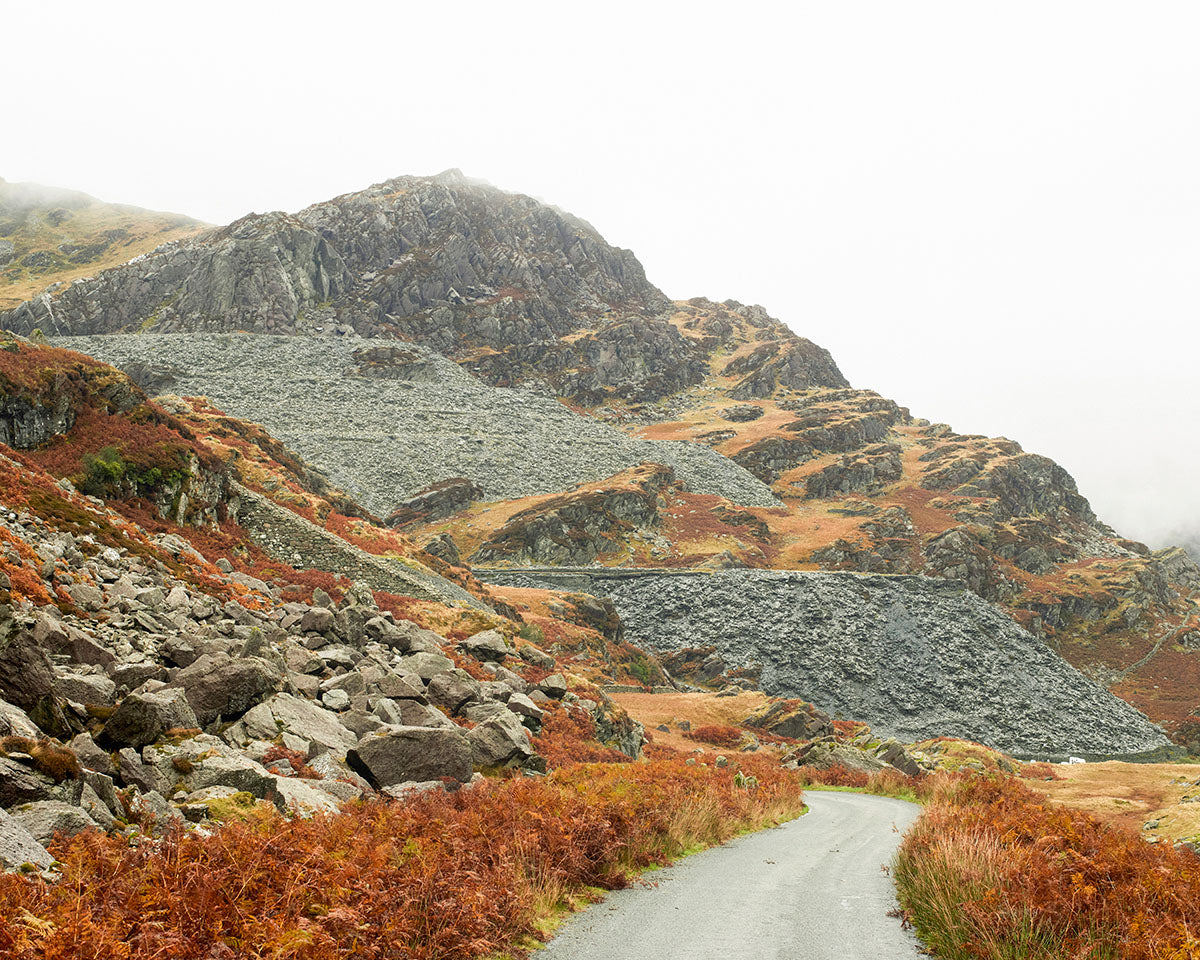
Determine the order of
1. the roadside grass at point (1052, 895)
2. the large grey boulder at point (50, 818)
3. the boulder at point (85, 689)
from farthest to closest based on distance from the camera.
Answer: the boulder at point (85, 689)
the roadside grass at point (1052, 895)
the large grey boulder at point (50, 818)

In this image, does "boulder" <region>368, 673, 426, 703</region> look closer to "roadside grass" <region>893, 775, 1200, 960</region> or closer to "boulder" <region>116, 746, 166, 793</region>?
"boulder" <region>116, 746, 166, 793</region>

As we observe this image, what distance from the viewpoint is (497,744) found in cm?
1538

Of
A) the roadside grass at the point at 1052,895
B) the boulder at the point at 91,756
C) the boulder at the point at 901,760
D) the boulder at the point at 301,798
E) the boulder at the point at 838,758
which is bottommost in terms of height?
the boulder at the point at 838,758

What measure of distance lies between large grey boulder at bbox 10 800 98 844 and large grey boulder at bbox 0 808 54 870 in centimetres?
42

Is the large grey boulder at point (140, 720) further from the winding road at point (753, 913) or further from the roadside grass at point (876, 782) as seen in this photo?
the roadside grass at point (876, 782)

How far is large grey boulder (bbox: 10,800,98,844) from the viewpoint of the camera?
20.7 feet

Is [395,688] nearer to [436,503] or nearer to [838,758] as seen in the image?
[838,758]

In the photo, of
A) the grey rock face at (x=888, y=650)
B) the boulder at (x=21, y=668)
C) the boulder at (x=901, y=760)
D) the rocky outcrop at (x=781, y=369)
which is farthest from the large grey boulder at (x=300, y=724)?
the rocky outcrop at (x=781, y=369)

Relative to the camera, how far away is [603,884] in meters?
9.97

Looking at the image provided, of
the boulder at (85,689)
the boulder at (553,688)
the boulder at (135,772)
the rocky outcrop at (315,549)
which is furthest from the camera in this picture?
the rocky outcrop at (315,549)

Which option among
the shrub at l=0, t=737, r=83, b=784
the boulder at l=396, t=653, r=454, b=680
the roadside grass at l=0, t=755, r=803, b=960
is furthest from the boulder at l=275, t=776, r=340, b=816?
the boulder at l=396, t=653, r=454, b=680

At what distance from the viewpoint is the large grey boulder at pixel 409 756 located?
12039 mm

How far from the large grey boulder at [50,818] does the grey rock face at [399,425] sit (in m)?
64.0

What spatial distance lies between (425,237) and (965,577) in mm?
123653
